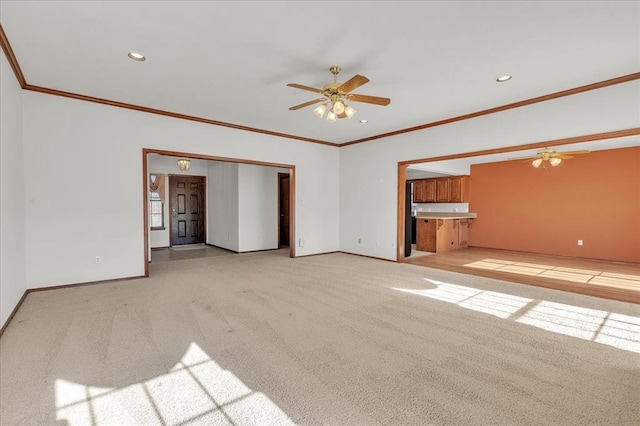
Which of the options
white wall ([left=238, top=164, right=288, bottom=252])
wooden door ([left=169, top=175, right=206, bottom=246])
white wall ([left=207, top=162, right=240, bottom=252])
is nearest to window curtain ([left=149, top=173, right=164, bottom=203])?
wooden door ([left=169, top=175, right=206, bottom=246])

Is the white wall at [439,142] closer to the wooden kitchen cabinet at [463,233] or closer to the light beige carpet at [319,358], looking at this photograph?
the light beige carpet at [319,358]

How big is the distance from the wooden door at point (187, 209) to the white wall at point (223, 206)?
0.31 meters

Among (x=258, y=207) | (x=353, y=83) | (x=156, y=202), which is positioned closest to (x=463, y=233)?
(x=258, y=207)

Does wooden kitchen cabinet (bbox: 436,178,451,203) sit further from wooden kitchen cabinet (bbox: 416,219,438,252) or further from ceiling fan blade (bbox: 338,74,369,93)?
ceiling fan blade (bbox: 338,74,369,93)

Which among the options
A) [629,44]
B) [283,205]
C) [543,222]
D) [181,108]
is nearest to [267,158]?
[181,108]

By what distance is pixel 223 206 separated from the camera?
8.20 metres

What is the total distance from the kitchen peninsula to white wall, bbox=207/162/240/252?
16.4 ft

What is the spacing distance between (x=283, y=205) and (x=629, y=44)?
7258mm

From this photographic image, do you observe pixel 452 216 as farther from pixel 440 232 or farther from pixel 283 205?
pixel 283 205

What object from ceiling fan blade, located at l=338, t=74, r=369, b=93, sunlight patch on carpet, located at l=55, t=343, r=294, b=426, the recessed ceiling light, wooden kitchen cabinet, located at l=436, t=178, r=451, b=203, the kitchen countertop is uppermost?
the recessed ceiling light

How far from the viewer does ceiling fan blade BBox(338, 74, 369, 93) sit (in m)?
2.83

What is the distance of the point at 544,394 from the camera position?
1.87m

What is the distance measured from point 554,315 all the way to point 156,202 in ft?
30.1

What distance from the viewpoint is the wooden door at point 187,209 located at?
28.5 feet
